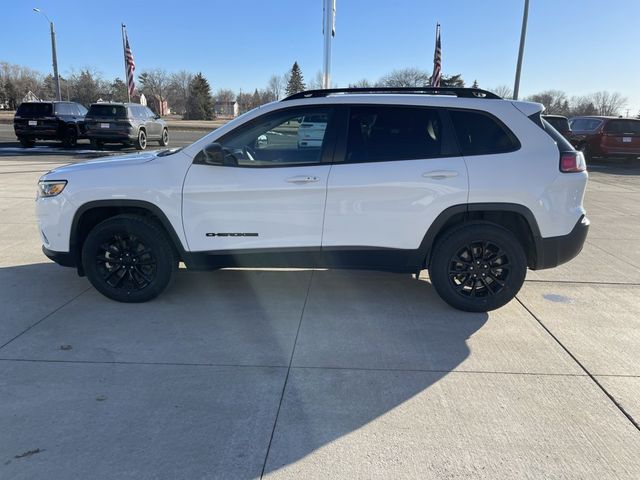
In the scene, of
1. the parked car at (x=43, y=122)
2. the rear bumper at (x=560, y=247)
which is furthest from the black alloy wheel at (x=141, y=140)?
the rear bumper at (x=560, y=247)

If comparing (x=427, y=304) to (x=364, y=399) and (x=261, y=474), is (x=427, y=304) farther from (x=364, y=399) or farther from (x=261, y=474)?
(x=261, y=474)

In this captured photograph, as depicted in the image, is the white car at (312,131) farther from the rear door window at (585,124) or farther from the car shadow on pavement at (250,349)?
the rear door window at (585,124)

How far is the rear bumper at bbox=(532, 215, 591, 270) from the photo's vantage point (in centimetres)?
416

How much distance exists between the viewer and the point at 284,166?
4.13 m

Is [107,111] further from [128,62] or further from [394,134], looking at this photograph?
[394,134]

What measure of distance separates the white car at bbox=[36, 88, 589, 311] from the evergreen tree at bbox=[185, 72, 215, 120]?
7126cm

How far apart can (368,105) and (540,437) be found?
2827mm

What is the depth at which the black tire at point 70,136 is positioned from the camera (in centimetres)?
1928

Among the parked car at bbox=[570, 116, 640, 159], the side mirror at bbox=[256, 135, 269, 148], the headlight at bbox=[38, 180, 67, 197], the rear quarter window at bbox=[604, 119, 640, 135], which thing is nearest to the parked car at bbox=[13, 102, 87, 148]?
the headlight at bbox=[38, 180, 67, 197]

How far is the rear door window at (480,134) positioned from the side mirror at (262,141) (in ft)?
5.26

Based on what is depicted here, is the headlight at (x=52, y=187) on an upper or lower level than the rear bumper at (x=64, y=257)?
upper

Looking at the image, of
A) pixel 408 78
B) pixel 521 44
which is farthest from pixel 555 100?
pixel 521 44

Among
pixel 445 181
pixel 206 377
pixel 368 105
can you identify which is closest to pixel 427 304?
pixel 445 181

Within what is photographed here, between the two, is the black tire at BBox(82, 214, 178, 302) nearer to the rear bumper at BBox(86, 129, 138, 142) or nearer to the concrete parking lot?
the concrete parking lot
